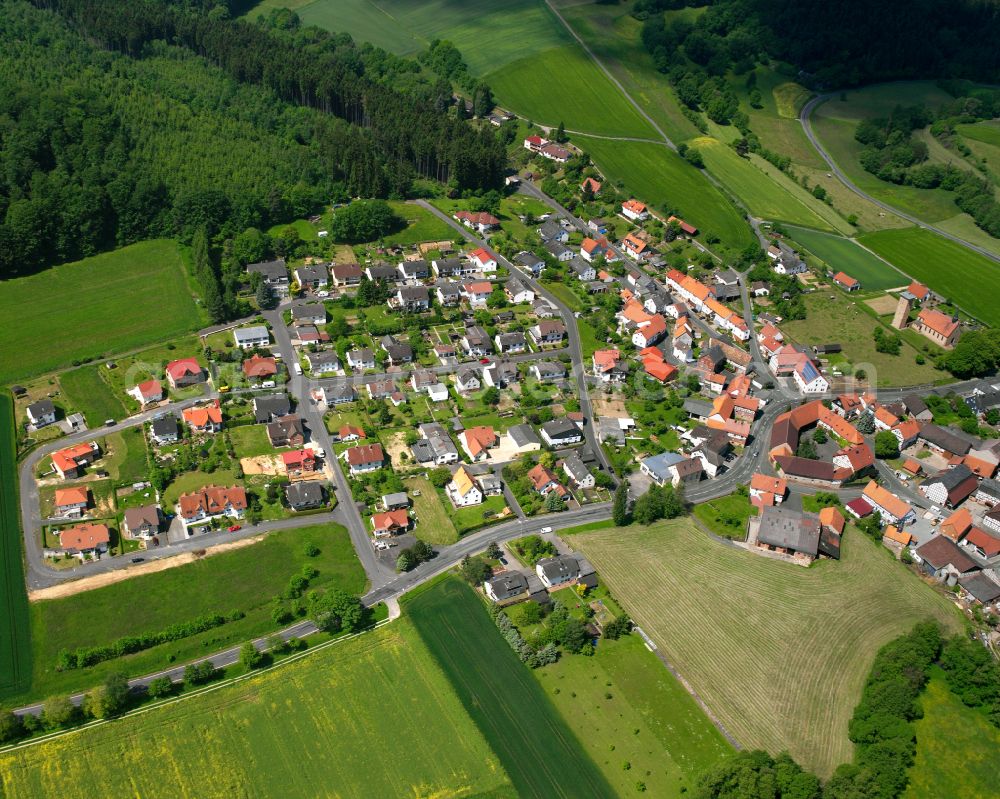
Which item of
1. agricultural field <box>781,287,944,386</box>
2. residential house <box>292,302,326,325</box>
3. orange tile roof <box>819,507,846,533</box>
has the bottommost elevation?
orange tile roof <box>819,507,846,533</box>

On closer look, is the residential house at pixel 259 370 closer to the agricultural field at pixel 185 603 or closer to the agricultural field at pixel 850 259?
the agricultural field at pixel 185 603

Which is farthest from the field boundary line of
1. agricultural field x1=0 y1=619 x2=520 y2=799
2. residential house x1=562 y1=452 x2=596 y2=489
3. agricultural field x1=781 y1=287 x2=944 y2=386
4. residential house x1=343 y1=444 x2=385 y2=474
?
agricultural field x1=781 y1=287 x2=944 y2=386

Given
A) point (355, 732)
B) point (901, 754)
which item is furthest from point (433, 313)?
point (901, 754)

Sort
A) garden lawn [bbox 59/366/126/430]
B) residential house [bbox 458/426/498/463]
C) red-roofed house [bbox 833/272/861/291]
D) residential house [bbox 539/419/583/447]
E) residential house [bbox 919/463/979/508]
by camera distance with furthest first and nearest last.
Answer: red-roofed house [bbox 833/272/861/291]
residential house [bbox 539/419/583/447]
garden lawn [bbox 59/366/126/430]
residential house [bbox 458/426/498/463]
residential house [bbox 919/463/979/508]

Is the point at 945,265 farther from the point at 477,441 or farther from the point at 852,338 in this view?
the point at 477,441

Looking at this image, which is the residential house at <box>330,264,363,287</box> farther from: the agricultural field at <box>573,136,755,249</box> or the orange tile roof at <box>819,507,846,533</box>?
the orange tile roof at <box>819,507,846,533</box>

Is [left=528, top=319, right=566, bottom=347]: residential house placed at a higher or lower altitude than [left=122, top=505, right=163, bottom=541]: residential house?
higher

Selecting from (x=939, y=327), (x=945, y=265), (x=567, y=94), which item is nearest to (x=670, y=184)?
(x=567, y=94)
